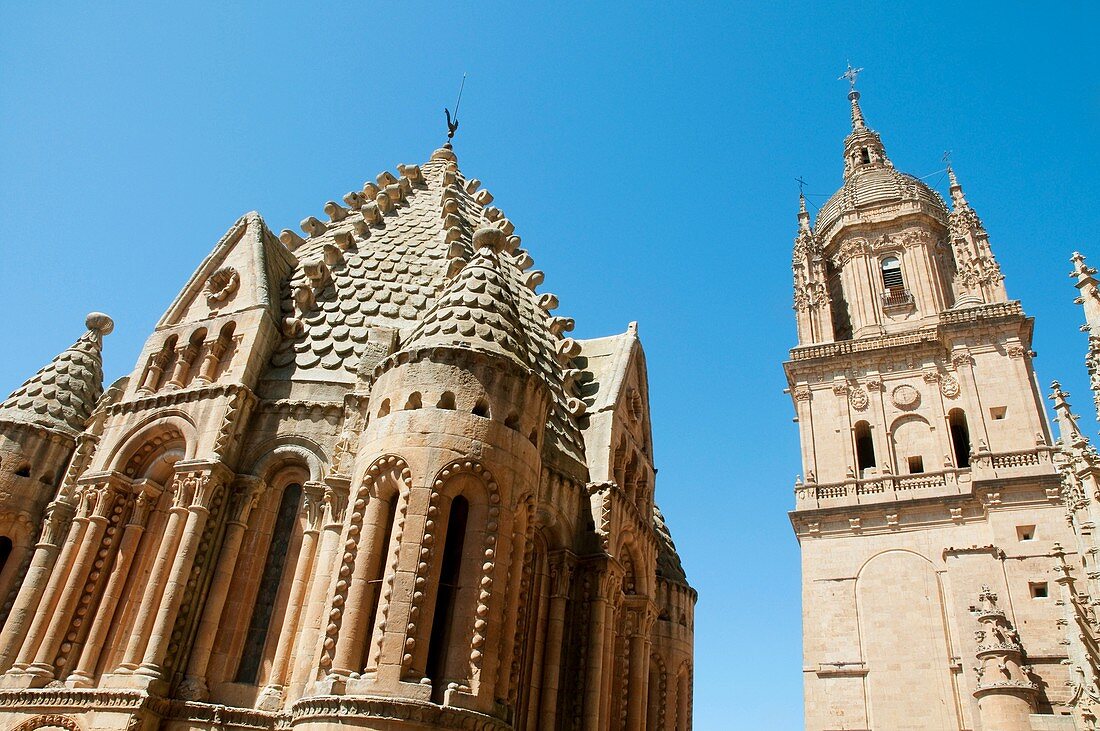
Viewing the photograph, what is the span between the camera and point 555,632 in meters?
16.6

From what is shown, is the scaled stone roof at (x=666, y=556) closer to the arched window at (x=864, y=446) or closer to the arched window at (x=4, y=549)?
the arched window at (x=4, y=549)

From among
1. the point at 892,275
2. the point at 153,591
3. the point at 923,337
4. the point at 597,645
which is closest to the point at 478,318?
the point at 597,645

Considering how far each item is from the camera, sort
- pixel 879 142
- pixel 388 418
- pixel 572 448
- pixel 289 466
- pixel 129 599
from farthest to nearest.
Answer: pixel 879 142 < pixel 572 448 < pixel 289 466 < pixel 129 599 < pixel 388 418

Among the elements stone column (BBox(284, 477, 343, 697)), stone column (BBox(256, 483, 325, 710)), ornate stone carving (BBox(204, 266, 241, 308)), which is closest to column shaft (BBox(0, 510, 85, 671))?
stone column (BBox(256, 483, 325, 710))

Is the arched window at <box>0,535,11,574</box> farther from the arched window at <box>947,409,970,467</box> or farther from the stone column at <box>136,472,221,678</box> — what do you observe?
the arched window at <box>947,409,970,467</box>

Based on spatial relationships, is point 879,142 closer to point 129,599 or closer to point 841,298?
point 841,298

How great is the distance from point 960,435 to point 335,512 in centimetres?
3641

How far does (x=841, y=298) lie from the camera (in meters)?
51.3

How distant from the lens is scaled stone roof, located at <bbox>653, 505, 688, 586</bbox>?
24656mm

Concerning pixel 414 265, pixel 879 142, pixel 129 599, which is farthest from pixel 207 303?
pixel 879 142

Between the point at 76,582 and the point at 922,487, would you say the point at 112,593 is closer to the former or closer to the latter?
the point at 76,582

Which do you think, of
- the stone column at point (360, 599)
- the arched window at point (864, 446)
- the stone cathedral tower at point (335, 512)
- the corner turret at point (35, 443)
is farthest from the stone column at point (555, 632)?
the arched window at point (864, 446)

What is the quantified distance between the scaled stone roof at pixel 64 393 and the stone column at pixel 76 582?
4555 mm

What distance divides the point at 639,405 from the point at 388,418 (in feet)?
31.1
